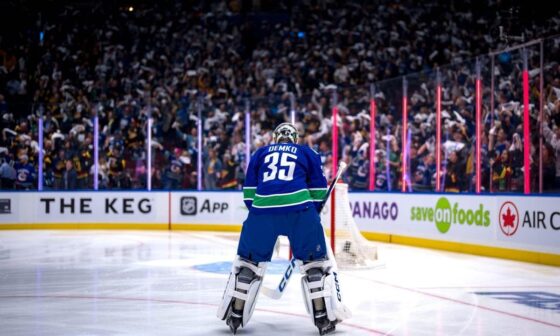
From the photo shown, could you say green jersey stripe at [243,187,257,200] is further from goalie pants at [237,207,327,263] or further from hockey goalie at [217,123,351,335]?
goalie pants at [237,207,327,263]

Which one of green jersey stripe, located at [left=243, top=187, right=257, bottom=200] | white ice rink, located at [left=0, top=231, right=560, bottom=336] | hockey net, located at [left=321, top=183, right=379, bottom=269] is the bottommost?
white ice rink, located at [left=0, top=231, right=560, bottom=336]

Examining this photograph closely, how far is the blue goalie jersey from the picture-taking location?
5332 mm

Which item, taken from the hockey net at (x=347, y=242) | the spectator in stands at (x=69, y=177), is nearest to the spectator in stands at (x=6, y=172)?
the spectator in stands at (x=69, y=177)

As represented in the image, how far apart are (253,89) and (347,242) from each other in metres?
11.0

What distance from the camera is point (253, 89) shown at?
65.6ft

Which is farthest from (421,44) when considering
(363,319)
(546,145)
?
(363,319)

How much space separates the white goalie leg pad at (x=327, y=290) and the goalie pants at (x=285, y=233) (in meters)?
0.07

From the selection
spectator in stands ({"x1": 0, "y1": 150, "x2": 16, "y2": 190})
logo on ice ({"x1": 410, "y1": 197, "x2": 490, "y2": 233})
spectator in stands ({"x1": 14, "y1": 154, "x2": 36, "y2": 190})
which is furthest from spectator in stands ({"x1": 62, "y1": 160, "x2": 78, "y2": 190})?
logo on ice ({"x1": 410, "y1": 197, "x2": 490, "y2": 233})

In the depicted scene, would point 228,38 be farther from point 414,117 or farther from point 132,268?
point 132,268

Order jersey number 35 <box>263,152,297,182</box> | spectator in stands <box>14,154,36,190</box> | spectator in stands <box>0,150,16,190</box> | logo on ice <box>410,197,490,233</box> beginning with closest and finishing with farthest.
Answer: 1. jersey number 35 <box>263,152,297,182</box>
2. logo on ice <box>410,197,490,233</box>
3. spectator in stands <box>0,150,16,190</box>
4. spectator in stands <box>14,154,36,190</box>

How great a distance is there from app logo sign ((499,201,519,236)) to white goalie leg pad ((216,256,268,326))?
6.01 m

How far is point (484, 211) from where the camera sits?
1112 centimetres

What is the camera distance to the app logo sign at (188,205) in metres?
16.6

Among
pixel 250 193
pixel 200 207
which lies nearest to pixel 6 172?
pixel 200 207
